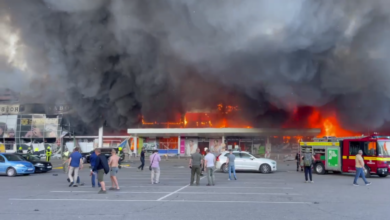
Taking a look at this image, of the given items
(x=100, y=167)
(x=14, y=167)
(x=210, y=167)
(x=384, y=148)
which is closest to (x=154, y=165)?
(x=210, y=167)

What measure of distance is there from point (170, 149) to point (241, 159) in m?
22.4

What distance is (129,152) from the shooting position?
145 feet

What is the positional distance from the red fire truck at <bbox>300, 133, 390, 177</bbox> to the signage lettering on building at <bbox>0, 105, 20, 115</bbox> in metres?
37.3

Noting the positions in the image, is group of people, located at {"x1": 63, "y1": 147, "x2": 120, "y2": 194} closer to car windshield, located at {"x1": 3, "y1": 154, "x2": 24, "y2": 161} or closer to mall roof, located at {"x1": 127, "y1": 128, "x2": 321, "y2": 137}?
car windshield, located at {"x1": 3, "y1": 154, "x2": 24, "y2": 161}

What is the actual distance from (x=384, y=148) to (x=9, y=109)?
1696 inches

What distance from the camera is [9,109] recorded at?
49.0 meters

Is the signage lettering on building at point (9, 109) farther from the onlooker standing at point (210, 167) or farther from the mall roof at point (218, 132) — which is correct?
the onlooker standing at point (210, 167)

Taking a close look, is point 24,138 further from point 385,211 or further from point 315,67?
point 385,211

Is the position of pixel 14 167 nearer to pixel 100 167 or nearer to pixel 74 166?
pixel 74 166

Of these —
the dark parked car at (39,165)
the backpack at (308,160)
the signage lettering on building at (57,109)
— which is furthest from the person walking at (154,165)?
the signage lettering on building at (57,109)

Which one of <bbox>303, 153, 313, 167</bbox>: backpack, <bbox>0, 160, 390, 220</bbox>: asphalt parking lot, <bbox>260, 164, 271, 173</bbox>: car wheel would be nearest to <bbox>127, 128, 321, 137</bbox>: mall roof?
<bbox>260, 164, 271, 173</bbox>: car wheel

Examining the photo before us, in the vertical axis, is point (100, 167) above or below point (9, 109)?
below

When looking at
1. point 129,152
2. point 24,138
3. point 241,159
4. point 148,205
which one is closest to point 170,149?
point 129,152

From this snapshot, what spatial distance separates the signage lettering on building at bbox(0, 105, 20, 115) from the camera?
48.8m
